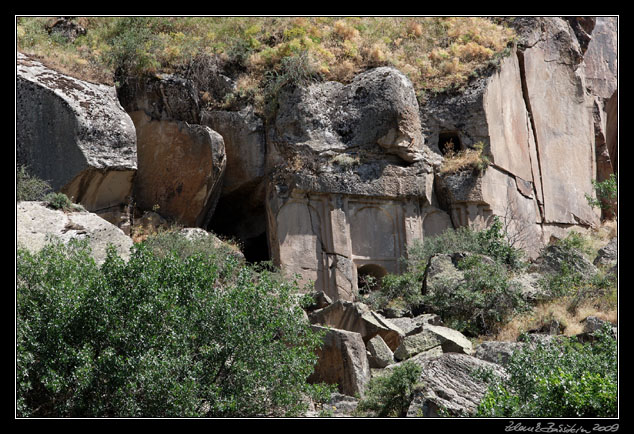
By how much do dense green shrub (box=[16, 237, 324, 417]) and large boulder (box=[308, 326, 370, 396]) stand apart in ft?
6.26

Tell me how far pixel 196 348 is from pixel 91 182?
9299 mm

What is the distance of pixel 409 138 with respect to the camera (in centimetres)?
2398

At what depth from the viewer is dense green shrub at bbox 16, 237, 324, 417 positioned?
10867 mm

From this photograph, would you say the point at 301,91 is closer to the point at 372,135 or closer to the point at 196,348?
the point at 372,135

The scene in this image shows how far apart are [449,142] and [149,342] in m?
15.6

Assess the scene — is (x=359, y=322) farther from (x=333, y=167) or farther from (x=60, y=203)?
(x=333, y=167)

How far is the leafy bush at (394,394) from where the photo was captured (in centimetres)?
1300

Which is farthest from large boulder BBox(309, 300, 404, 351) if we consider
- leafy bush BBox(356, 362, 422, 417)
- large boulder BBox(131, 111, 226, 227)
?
large boulder BBox(131, 111, 226, 227)

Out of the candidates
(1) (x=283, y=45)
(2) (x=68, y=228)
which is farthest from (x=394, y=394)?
(1) (x=283, y=45)

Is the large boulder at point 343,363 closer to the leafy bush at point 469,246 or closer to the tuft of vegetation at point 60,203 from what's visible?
the tuft of vegetation at point 60,203

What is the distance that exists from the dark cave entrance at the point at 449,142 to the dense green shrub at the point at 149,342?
44.3 ft

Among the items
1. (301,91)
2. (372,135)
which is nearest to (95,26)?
(301,91)

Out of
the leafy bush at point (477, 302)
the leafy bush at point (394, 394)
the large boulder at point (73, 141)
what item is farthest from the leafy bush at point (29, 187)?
the leafy bush at point (394, 394)

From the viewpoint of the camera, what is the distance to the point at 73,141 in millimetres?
19891
